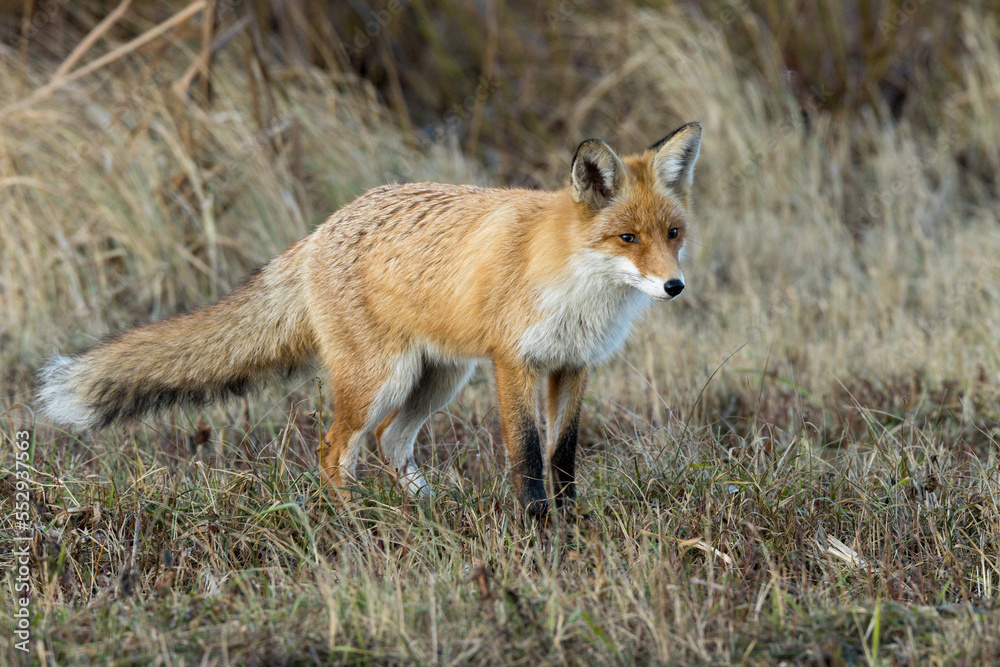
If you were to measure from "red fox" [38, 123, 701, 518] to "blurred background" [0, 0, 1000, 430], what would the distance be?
1.00 metres

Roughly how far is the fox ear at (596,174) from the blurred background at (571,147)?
3.99 feet

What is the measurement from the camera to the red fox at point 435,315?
3.34 m

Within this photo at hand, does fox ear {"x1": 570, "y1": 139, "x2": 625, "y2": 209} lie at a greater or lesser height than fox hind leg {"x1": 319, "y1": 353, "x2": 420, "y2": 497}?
greater

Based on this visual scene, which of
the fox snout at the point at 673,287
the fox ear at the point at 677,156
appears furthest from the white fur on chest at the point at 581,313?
the fox ear at the point at 677,156

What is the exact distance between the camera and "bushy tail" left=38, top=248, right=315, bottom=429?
3.79 meters

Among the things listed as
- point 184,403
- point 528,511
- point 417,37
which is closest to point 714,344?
point 528,511

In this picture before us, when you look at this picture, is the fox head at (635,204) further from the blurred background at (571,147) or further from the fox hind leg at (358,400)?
the blurred background at (571,147)

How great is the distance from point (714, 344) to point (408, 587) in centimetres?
312

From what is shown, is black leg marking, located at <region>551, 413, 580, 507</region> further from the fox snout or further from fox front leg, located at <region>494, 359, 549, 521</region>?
the fox snout

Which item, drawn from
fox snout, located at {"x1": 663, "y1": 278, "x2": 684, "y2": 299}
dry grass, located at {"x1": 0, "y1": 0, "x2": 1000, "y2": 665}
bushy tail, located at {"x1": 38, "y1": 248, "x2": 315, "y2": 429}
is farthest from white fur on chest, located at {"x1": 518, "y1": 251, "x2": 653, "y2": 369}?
bushy tail, located at {"x1": 38, "y1": 248, "x2": 315, "y2": 429}

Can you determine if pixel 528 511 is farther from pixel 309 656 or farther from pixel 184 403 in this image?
pixel 184 403

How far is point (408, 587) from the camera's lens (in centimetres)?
278

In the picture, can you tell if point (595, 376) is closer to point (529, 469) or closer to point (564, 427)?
point (564, 427)

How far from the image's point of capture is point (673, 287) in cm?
306
